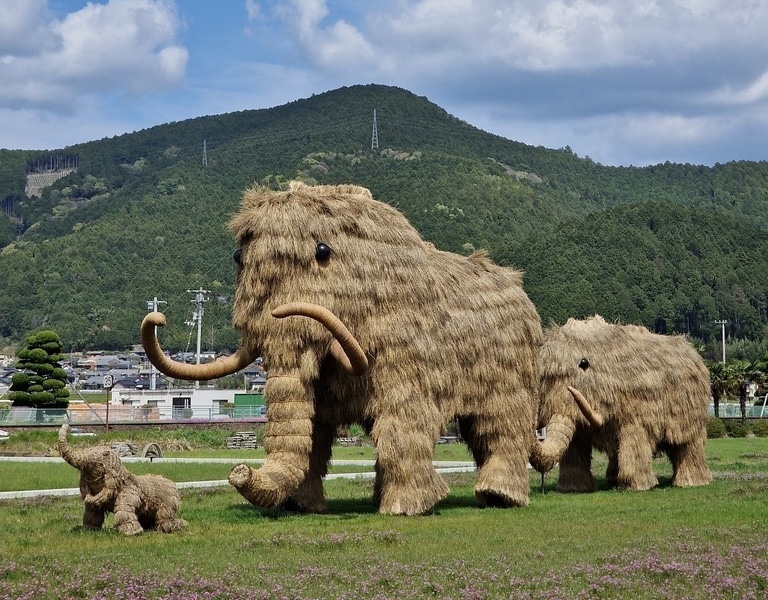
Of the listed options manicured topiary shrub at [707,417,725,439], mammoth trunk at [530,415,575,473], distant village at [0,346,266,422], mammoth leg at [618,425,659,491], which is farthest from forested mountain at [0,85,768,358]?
mammoth trunk at [530,415,575,473]

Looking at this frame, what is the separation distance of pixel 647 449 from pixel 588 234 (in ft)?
299

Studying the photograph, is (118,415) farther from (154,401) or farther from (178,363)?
(178,363)

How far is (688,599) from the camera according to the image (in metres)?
9.58

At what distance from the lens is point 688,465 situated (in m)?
22.1

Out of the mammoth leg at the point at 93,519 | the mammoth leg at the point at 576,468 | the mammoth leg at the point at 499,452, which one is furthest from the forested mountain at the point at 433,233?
the mammoth leg at the point at 93,519

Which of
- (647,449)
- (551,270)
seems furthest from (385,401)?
(551,270)

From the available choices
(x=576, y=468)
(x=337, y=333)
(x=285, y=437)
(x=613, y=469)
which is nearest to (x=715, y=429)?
(x=613, y=469)

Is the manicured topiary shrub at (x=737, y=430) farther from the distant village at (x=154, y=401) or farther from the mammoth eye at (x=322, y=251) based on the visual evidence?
the mammoth eye at (x=322, y=251)

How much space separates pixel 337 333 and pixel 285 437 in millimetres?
1463

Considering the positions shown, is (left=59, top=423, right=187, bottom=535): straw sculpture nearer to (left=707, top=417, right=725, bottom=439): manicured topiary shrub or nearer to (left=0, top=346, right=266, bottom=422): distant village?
(left=0, top=346, right=266, bottom=422): distant village

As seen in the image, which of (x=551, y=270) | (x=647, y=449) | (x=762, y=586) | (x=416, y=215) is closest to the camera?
(x=762, y=586)

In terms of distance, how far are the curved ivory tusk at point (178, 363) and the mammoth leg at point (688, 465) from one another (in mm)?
10525

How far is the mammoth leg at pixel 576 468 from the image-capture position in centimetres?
2103

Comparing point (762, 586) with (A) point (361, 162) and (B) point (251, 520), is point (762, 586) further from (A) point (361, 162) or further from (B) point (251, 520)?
(A) point (361, 162)
